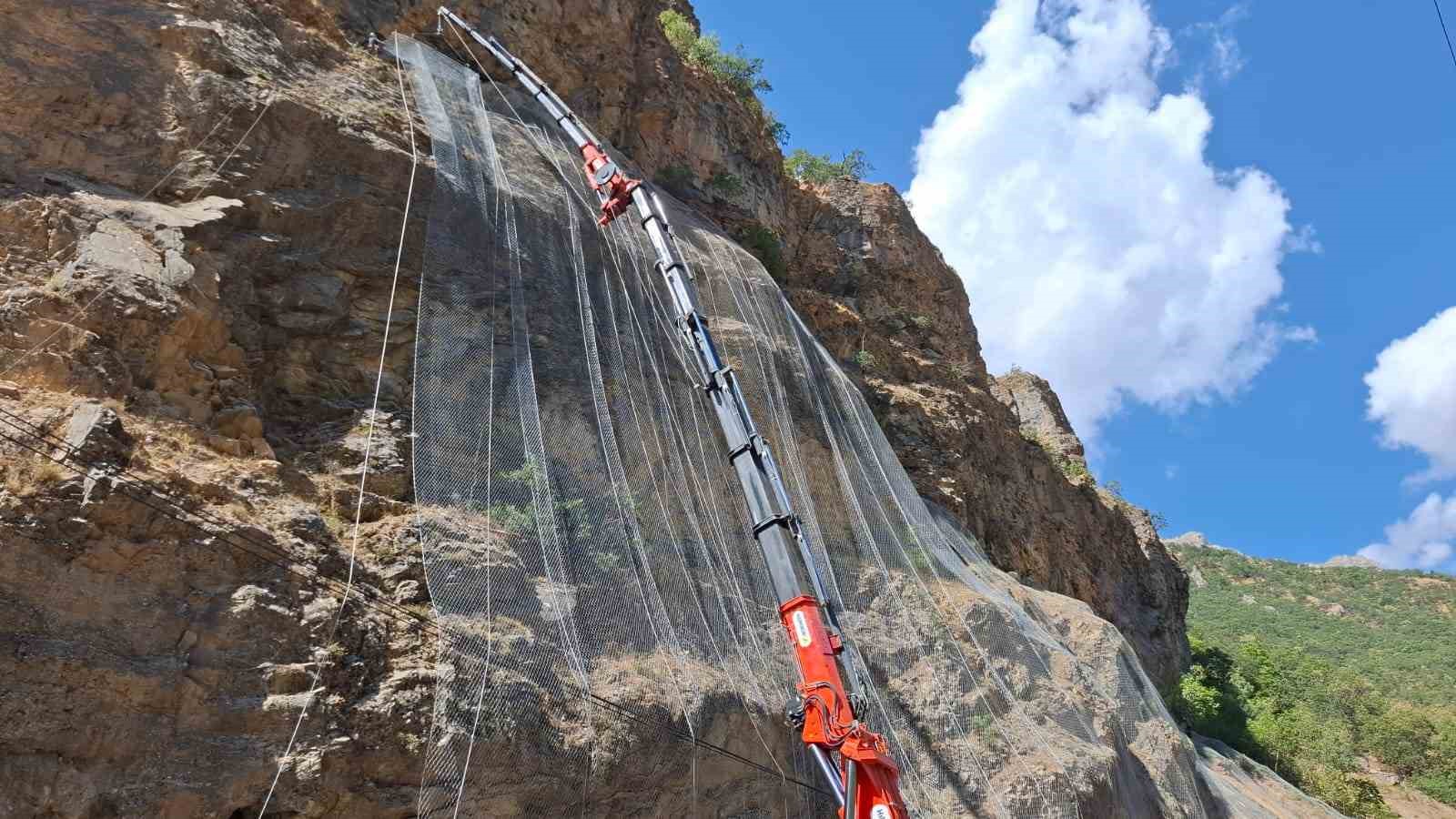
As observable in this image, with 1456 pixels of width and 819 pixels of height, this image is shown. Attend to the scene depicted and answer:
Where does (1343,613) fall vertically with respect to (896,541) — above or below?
above

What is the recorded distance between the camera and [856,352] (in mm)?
20672

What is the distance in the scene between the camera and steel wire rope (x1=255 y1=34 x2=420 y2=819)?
6.11 meters

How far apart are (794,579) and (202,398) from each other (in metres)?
5.39

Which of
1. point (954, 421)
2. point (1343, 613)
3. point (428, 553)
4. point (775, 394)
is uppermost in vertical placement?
point (1343, 613)

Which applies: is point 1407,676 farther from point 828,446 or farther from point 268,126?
point 268,126

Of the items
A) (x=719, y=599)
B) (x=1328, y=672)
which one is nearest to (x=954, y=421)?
(x=719, y=599)

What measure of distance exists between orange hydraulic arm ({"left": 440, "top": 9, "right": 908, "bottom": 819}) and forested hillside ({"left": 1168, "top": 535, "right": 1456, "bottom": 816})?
2096 centimetres

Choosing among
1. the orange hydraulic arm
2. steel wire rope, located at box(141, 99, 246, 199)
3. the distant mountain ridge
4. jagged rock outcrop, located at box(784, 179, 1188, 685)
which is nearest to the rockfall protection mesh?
the orange hydraulic arm

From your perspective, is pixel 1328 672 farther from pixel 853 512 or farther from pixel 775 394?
pixel 775 394

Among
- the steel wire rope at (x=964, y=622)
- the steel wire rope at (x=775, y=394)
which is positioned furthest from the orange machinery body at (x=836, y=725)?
the steel wire rope at (x=964, y=622)

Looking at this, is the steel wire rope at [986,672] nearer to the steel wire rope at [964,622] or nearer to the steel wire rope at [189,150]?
the steel wire rope at [964,622]

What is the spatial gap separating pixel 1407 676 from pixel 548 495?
64199 millimetres

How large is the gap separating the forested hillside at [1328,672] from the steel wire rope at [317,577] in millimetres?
22695

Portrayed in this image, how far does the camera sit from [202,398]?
24.9 feet
